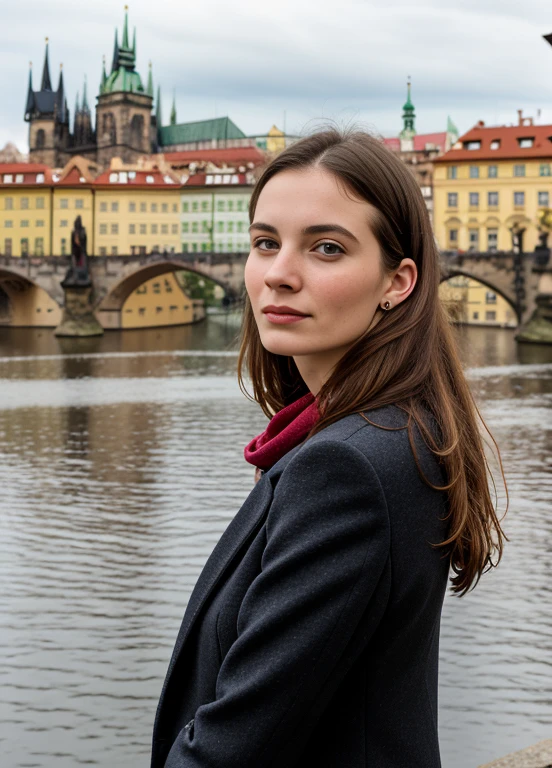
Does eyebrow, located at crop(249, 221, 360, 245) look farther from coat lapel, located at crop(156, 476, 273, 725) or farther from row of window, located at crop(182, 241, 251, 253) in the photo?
row of window, located at crop(182, 241, 251, 253)

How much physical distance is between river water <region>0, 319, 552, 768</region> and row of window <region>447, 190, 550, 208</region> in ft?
132

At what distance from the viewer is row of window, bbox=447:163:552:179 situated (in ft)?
184

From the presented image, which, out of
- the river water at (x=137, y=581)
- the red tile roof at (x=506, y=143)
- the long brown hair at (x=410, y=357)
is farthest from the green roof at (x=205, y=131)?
the long brown hair at (x=410, y=357)

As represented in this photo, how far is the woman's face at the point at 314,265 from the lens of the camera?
A: 4.77 feet

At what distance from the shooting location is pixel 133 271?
50.9m

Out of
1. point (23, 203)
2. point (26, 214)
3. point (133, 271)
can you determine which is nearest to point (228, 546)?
point (133, 271)

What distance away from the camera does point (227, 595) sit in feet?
4.64

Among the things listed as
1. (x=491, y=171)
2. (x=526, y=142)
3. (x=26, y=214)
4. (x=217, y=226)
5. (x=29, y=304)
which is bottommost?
(x=29, y=304)

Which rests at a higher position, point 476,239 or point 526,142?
point 526,142

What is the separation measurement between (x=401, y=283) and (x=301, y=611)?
49 cm

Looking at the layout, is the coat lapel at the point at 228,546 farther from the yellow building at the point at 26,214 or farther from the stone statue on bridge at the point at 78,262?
the yellow building at the point at 26,214

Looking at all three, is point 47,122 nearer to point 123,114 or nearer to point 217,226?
point 123,114

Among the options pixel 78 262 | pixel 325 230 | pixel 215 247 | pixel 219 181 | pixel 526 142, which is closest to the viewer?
pixel 325 230

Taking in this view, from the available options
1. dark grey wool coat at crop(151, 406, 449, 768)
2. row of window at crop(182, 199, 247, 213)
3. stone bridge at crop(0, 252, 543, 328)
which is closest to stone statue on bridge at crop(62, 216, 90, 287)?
stone bridge at crop(0, 252, 543, 328)
